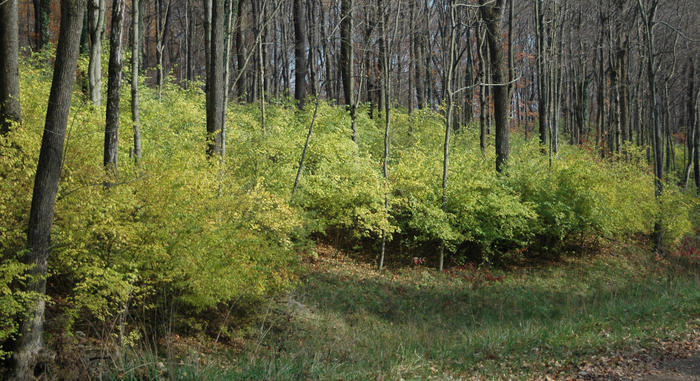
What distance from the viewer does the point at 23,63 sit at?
12.2 m

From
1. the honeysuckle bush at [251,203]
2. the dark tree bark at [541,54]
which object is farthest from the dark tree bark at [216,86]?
the dark tree bark at [541,54]

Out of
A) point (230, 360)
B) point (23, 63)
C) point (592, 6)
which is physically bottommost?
point (230, 360)

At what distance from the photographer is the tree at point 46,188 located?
605 centimetres

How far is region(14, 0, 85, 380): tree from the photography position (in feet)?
19.9

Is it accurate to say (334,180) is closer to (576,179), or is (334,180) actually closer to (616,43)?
(576,179)

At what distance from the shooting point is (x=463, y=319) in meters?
11.3

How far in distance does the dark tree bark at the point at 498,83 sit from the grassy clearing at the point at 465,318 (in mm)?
3945

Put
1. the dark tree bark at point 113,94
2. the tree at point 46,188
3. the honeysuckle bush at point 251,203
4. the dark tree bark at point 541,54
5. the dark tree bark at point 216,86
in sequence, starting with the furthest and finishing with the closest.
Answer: the dark tree bark at point 541,54, the dark tree bark at point 216,86, the dark tree bark at point 113,94, the honeysuckle bush at point 251,203, the tree at point 46,188

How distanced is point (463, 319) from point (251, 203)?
584 cm

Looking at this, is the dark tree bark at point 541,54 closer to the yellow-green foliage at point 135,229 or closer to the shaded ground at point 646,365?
the shaded ground at point 646,365

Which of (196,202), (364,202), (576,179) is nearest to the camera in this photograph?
(196,202)

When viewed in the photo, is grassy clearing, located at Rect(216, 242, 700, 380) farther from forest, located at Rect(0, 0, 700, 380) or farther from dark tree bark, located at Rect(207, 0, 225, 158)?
dark tree bark, located at Rect(207, 0, 225, 158)

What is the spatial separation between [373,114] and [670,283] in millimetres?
12545

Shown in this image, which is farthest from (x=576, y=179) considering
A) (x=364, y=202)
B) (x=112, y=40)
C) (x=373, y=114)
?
(x=112, y=40)
